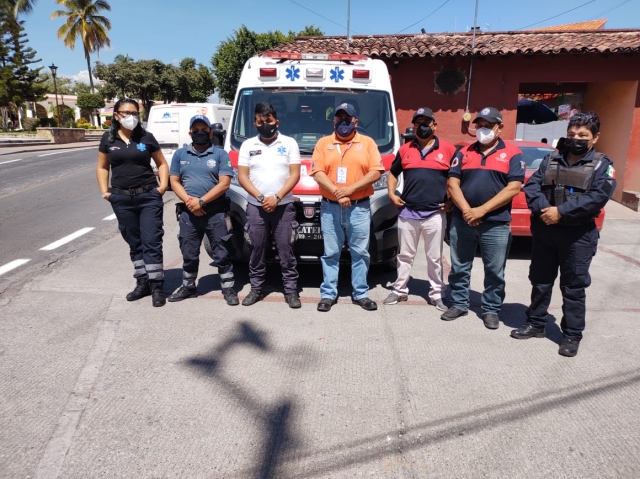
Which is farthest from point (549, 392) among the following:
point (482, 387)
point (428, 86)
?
point (428, 86)

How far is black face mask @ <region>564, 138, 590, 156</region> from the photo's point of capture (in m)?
3.66

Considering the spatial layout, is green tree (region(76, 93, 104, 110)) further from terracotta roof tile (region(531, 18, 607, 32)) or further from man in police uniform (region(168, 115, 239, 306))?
man in police uniform (region(168, 115, 239, 306))

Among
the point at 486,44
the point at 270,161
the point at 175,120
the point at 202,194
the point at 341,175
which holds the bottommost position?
the point at 202,194

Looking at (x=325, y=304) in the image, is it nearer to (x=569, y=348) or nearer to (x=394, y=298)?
(x=394, y=298)

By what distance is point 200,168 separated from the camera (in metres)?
4.79

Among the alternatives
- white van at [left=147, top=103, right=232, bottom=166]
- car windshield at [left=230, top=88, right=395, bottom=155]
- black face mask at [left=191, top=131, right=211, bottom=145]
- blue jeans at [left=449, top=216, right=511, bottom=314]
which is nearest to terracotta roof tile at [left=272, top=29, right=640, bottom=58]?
white van at [left=147, top=103, right=232, bottom=166]

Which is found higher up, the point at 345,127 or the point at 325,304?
the point at 345,127

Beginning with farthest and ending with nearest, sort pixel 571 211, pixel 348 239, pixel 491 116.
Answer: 1. pixel 348 239
2. pixel 491 116
3. pixel 571 211

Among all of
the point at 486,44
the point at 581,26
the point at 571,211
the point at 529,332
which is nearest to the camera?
the point at 571,211

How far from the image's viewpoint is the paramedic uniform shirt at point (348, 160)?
4.55m

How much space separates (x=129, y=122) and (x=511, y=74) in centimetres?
1006

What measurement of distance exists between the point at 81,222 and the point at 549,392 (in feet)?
26.9

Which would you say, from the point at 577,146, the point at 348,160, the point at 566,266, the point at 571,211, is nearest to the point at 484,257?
the point at 566,266

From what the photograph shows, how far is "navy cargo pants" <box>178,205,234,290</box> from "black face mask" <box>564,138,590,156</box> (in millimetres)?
3133
